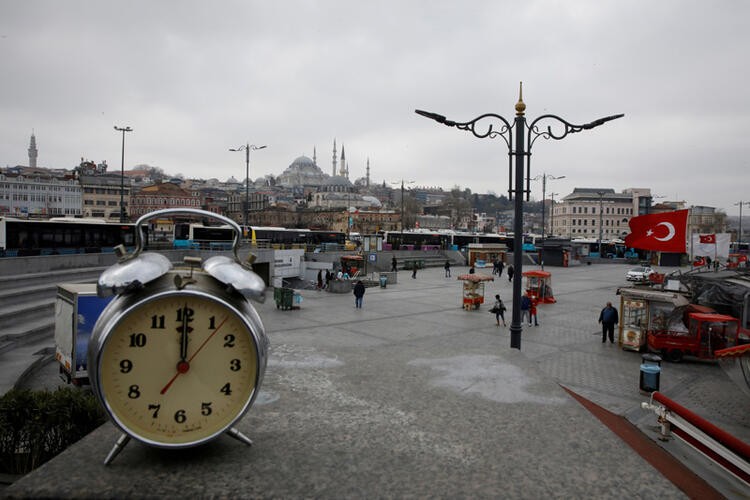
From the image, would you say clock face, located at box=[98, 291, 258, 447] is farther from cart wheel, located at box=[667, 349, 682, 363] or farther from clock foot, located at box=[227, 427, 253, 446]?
cart wheel, located at box=[667, 349, 682, 363]

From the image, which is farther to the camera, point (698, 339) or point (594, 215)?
point (594, 215)

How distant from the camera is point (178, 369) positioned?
3539 mm

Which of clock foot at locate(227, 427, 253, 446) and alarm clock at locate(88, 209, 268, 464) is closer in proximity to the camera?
alarm clock at locate(88, 209, 268, 464)

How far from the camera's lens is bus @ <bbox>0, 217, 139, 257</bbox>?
2400 cm

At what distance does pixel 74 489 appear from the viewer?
3098 millimetres

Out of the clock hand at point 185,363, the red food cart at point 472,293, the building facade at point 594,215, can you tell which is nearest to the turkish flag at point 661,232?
the red food cart at point 472,293

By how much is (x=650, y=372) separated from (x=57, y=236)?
1105 inches

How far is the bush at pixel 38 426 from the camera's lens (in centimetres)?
585

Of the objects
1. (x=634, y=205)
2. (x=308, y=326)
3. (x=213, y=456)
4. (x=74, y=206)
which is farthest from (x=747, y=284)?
(x=634, y=205)

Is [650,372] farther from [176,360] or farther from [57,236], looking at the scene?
[57,236]

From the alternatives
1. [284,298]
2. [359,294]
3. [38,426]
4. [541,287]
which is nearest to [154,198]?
[284,298]

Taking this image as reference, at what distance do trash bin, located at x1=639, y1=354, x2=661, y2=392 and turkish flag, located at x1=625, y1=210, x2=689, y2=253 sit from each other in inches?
104

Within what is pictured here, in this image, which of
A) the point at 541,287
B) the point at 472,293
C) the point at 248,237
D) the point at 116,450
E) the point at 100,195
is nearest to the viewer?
the point at 116,450

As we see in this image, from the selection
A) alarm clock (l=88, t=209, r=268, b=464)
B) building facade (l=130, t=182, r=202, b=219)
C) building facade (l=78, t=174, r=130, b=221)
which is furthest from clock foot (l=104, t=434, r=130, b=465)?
building facade (l=130, t=182, r=202, b=219)
